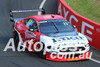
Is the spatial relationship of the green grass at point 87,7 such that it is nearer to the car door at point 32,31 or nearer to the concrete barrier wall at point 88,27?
the concrete barrier wall at point 88,27

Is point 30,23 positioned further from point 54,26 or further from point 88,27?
point 88,27

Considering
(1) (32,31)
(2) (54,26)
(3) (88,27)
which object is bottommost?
(1) (32,31)

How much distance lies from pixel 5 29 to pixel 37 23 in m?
6.09

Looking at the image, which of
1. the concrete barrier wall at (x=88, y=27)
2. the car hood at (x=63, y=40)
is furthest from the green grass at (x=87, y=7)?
the car hood at (x=63, y=40)

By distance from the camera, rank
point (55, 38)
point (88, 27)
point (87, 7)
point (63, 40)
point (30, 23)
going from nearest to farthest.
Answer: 1. point (63, 40)
2. point (55, 38)
3. point (30, 23)
4. point (88, 27)
5. point (87, 7)

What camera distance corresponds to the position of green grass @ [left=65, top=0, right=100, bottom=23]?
1844cm

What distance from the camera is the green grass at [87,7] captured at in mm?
18441

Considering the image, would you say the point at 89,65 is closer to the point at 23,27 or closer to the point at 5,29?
the point at 23,27

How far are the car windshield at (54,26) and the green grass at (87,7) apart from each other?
6.97 meters

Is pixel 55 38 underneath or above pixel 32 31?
underneath

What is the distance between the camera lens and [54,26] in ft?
35.5

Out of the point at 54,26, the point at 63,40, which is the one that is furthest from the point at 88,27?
the point at 63,40

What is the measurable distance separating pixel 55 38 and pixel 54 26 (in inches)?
44.1

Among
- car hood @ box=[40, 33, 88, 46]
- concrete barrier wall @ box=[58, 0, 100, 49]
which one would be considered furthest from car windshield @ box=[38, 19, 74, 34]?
concrete barrier wall @ box=[58, 0, 100, 49]
